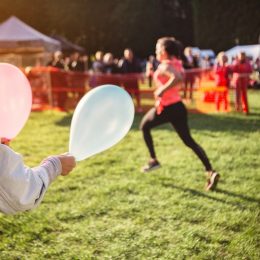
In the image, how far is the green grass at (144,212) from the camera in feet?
12.2

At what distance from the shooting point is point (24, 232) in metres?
4.10

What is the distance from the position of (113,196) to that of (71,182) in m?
0.86

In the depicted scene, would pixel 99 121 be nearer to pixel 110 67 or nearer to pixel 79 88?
pixel 79 88

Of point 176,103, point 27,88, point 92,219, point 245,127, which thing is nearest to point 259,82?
point 245,127

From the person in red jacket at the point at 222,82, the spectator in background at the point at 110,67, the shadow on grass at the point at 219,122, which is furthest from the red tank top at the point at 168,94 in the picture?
the spectator in background at the point at 110,67

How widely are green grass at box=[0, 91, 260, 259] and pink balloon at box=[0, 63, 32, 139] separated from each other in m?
1.33

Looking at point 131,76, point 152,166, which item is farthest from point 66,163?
point 131,76

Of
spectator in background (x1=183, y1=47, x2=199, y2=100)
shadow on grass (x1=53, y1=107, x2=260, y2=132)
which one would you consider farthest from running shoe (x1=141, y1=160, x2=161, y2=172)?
spectator in background (x1=183, y1=47, x2=199, y2=100)

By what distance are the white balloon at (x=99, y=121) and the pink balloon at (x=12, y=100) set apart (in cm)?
51

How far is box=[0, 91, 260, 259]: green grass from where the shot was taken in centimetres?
372

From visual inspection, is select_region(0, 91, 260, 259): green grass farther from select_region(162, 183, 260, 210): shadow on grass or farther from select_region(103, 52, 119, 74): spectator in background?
select_region(103, 52, 119, 74): spectator in background

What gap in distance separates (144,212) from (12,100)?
86.2 inches

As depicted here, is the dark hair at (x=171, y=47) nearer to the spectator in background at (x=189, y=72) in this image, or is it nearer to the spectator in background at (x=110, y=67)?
the spectator in background at (x=110, y=67)

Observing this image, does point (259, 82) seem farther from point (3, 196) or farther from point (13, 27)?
point (3, 196)
